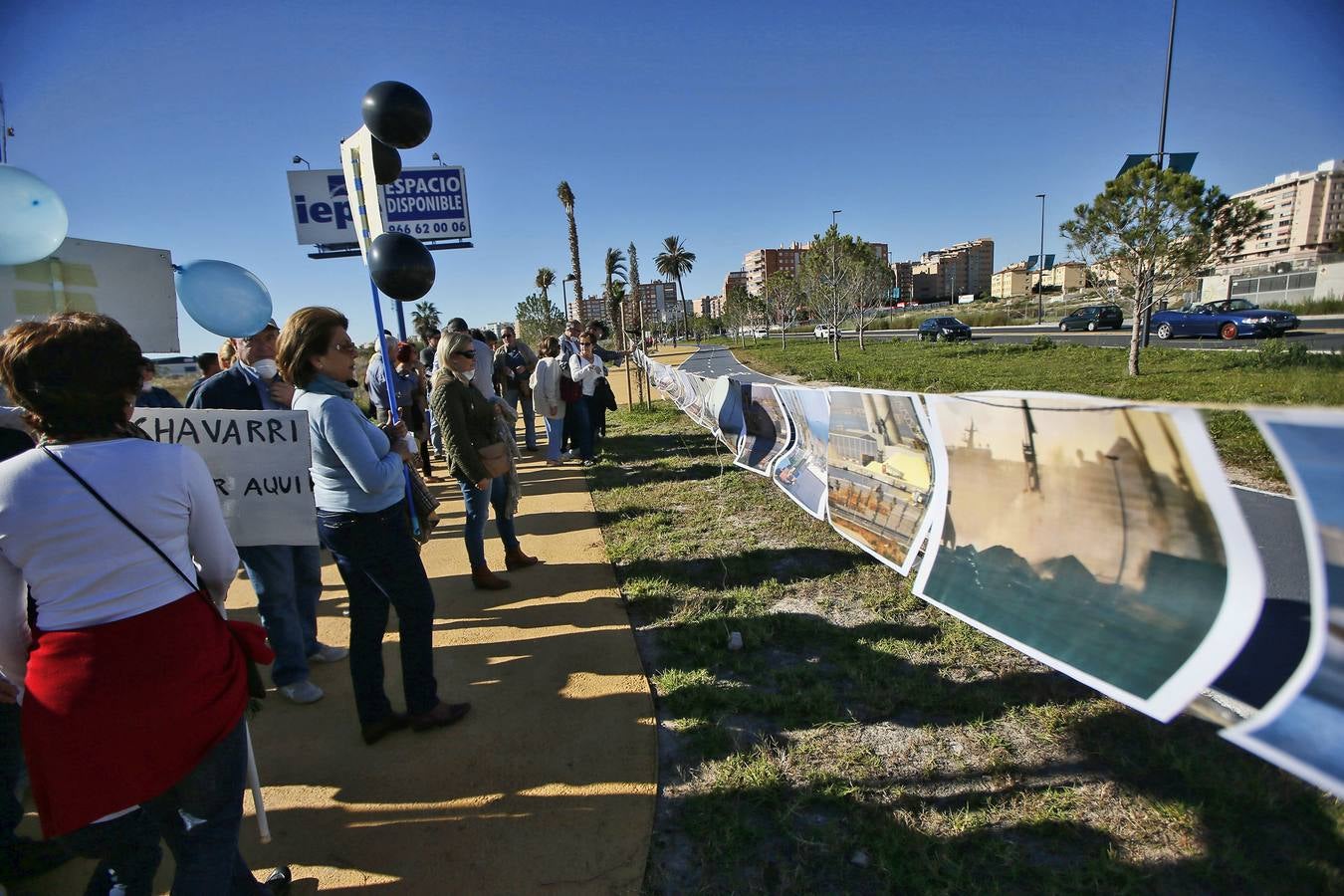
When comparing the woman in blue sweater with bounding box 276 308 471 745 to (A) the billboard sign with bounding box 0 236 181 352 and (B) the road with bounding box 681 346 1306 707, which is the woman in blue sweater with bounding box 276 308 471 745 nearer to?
(A) the billboard sign with bounding box 0 236 181 352

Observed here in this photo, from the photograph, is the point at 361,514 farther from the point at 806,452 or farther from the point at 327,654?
the point at 806,452

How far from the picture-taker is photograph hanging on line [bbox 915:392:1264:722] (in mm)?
1771

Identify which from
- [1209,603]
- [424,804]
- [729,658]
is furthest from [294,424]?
[1209,603]

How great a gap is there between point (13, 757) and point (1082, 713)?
14.5ft

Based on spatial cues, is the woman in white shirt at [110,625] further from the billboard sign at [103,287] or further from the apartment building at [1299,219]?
the apartment building at [1299,219]

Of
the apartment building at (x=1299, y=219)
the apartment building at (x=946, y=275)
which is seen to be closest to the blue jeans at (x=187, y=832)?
the apartment building at (x=1299, y=219)

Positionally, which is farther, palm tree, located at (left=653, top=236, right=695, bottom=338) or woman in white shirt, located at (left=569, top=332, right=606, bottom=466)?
palm tree, located at (left=653, top=236, right=695, bottom=338)

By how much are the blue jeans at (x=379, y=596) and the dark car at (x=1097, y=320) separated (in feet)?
123

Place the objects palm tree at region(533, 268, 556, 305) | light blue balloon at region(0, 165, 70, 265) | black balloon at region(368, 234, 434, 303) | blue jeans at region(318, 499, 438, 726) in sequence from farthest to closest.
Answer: palm tree at region(533, 268, 556, 305) → black balloon at region(368, 234, 434, 303) → light blue balloon at region(0, 165, 70, 265) → blue jeans at region(318, 499, 438, 726)

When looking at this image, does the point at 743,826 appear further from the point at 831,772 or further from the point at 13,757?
the point at 13,757

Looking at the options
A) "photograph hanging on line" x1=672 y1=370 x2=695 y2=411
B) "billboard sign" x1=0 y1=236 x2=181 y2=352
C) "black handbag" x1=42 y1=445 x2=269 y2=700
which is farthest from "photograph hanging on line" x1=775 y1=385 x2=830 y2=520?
"photograph hanging on line" x1=672 y1=370 x2=695 y2=411

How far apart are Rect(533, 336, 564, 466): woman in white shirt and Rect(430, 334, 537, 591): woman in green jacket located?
360cm

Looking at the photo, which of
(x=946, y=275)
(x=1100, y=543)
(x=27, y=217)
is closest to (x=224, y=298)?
(x=27, y=217)

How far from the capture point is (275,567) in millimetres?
3158
